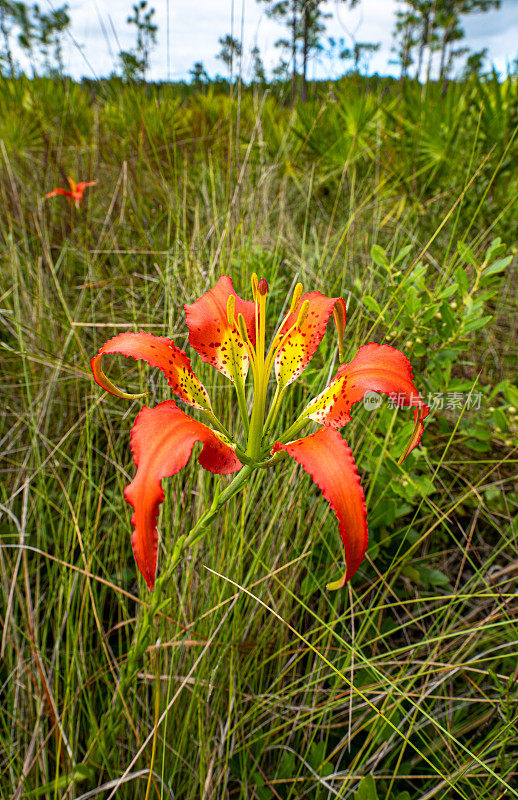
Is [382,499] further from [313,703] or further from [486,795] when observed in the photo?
[486,795]

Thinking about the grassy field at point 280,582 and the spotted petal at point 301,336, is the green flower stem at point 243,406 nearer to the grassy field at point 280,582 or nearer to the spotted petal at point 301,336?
the spotted petal at point 301,336

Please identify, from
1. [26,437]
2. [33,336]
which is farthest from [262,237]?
[26,437]

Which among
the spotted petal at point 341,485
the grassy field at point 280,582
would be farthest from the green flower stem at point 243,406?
the grassy field at point 280,582

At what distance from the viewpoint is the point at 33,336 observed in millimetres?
1798

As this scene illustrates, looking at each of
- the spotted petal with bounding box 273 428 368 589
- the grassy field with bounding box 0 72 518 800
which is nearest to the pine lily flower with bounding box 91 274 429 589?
the spotted petal with bounding box 273 428 368 589

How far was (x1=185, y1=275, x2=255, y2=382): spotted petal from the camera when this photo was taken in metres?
0.78

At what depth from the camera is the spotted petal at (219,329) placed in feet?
2.54

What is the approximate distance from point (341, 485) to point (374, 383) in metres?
0.17

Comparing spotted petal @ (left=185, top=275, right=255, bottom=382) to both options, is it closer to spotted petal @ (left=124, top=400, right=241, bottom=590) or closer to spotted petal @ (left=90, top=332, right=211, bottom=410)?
spotted petal @ (left=90, top=332, right=211, bottom=410)

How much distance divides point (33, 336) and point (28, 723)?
1.17 metres

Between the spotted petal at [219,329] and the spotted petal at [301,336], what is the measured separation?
0.06m

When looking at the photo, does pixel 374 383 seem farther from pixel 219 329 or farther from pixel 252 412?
pixel 219 329

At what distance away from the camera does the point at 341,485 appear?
1.71 feet

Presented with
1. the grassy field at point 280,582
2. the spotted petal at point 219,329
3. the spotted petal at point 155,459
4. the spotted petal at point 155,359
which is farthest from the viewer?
the grassy field at point 280,582
